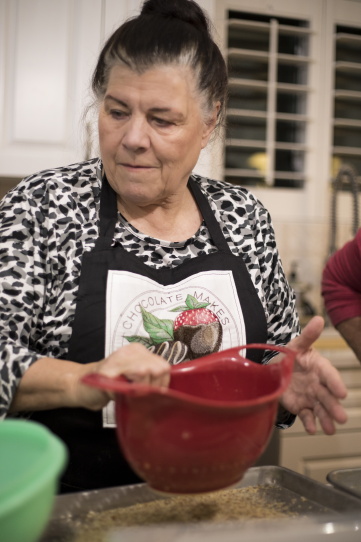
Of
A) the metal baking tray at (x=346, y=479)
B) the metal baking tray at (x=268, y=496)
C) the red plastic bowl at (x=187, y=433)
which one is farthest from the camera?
the metal baking tray at (x=346, y=479)

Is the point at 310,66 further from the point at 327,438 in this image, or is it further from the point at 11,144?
the point at 327,438

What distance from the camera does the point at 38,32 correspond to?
1.99 meters

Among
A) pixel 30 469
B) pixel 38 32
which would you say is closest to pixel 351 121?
pixel 38 32

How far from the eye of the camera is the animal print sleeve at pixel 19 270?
0.86 metres

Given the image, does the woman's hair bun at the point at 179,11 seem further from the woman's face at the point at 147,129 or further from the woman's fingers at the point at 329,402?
the woman's fingers at the point at 329,402

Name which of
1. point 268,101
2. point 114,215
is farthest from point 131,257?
point 268,101

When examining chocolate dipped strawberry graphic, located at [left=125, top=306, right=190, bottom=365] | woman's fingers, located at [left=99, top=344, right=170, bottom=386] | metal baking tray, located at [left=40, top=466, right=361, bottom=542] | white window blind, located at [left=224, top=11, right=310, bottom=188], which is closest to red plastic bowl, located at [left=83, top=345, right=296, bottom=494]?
woman's fingers, located at [left=99, top=344, right=170, bottom=386]

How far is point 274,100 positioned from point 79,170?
5.66 ft

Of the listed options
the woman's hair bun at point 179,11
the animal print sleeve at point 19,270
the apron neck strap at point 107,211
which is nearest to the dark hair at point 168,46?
the woman's hair bun at point 179,11

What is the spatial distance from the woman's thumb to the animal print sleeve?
1.33 ft

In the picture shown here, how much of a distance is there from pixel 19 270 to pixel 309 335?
18.5 inches

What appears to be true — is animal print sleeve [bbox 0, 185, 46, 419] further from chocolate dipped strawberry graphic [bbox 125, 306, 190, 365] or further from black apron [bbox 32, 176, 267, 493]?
chocolate dipped strawberry graphic [bbox 125, 306, 190, 365]

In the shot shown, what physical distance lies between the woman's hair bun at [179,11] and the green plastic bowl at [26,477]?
831mm

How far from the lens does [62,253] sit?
0.96 m
